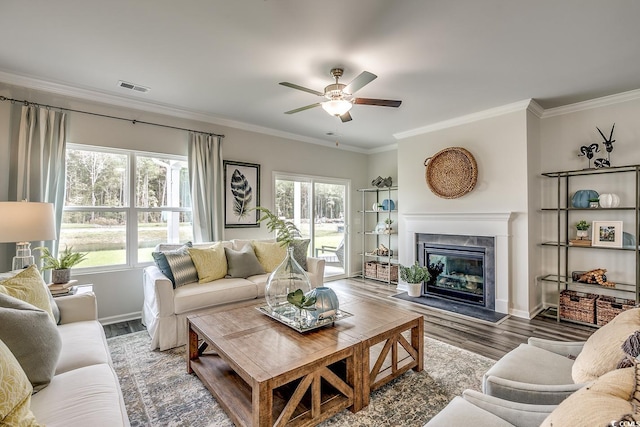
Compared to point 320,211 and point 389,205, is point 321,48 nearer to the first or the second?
point 320,211

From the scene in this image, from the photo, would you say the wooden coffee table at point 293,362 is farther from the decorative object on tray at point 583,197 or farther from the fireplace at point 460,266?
the decorative object on tray at point 583,197

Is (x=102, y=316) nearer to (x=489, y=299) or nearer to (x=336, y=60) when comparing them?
(x=336, y=60)

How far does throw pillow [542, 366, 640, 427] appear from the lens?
27.0 inches

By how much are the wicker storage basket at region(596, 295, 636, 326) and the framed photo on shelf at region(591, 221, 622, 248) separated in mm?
638

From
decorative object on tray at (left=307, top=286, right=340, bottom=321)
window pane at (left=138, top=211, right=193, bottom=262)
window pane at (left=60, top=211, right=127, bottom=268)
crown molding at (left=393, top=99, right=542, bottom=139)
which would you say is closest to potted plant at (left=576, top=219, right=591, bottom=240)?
crown molding at (left=393, top=99, right=542, bottom=139)

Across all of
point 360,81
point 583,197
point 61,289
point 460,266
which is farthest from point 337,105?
point 583,197

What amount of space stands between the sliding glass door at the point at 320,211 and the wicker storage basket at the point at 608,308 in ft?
12.7

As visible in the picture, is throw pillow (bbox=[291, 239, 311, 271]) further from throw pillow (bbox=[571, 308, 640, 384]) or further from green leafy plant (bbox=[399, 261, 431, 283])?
throw pillow (bbox=[571, 308, 640, 384])

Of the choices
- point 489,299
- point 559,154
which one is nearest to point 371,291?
point 489,299

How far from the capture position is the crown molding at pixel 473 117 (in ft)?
12.4

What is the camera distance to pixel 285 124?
477 cm

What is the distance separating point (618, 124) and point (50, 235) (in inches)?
238

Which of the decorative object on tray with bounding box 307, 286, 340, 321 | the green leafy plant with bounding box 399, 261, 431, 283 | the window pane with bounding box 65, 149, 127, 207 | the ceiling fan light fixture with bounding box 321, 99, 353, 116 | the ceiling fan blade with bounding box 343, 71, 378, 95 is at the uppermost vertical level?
the ceiling fan blade with bounding box 343, 71, 378, 95

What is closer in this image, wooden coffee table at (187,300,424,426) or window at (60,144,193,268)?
wooden coffee table at (187,300,424,426)
